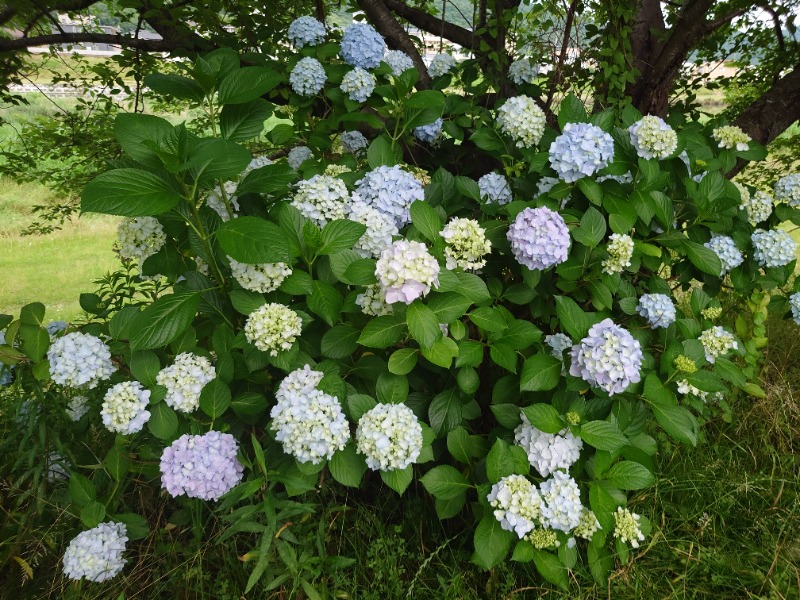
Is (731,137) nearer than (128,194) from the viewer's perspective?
No

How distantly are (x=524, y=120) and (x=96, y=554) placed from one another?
1.90 metres

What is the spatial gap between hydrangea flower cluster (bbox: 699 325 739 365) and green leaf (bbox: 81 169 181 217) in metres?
1.65

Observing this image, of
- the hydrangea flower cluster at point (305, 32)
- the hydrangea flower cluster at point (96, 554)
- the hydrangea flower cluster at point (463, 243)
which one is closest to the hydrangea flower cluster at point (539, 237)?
the hydrangea flower cluster at point (463, 243)

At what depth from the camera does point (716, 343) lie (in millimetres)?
1938

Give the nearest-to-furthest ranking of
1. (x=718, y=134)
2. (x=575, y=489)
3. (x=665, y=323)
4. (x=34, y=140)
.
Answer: (x=575, y=489) < (x=665, y=323) < (x=718, y=134) < (x=34, y=140)

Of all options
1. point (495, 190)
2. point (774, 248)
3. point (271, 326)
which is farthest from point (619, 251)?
point (271, 326)

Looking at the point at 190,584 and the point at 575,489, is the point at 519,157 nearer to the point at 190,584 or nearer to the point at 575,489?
the point at 575,489

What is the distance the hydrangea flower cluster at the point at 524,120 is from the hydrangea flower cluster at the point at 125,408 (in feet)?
4.78

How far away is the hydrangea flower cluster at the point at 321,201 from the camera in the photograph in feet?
5.71

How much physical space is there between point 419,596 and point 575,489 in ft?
2.22

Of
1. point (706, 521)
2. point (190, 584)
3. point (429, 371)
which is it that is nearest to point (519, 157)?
point (429, 371)

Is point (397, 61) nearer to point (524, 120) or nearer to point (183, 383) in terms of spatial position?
point (524, 120)

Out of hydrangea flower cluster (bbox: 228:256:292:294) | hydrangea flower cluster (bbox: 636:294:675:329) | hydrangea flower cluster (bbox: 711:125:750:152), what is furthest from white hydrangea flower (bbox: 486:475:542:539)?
hydrangea flower cluster (bbox: 711:125:750:152)

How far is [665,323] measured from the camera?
1922 millimetres
